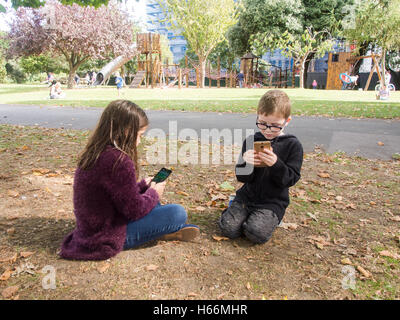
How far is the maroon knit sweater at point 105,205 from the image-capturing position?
2.18m

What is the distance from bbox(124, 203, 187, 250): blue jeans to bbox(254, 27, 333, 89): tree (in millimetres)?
28566

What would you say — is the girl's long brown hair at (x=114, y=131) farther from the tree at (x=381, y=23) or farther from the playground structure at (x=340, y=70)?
the playground structure at (x=340, y=70)

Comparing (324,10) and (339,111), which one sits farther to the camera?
(324,10)

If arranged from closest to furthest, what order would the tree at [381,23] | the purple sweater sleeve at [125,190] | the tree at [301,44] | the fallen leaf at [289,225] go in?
1. the purple sweater sleeve at [125,190]
2. the fallen leaf at [289,225]
3. the tree at [381,23]
4. the tree at [301,44]

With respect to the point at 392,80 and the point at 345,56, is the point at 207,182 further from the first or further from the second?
the point at 392,80

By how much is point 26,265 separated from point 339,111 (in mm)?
10776

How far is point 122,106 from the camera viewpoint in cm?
224

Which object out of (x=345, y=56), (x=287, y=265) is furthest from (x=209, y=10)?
(x=287, y=265)

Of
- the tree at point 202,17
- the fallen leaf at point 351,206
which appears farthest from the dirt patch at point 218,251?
the tree at point 202,17

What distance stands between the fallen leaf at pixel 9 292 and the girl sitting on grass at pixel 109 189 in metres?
0.39

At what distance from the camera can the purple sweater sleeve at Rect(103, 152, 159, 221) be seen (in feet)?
7.16

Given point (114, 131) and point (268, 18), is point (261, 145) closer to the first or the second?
point (114, 131)

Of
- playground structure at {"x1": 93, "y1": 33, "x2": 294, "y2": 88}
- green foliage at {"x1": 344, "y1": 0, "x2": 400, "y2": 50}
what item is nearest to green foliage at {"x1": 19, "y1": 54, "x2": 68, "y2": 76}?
playground structure at {"x1": 93, "y1": 33, "x2": 294, "y2": 88}

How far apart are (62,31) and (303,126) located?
24725 mm
